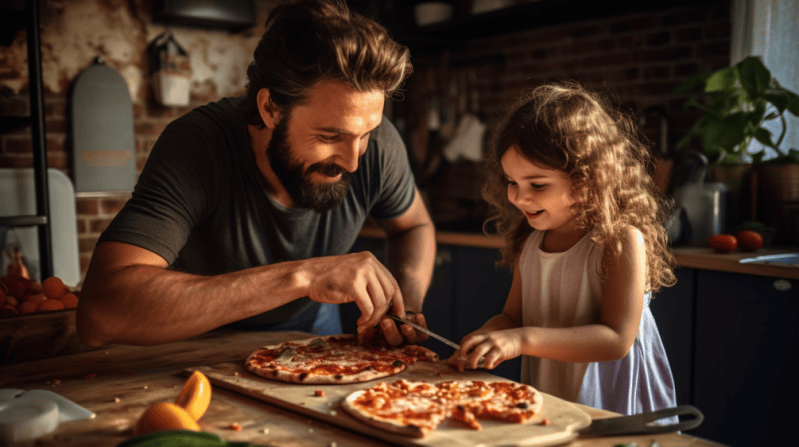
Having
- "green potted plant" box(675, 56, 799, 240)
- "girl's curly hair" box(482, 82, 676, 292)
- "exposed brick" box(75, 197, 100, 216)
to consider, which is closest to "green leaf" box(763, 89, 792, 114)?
"green potted plant" box(675, 56, 799, 240)

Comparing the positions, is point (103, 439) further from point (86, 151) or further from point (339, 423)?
point (86, 151)

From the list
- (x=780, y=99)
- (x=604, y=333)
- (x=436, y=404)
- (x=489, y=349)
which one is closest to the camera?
(x=436, y=404)

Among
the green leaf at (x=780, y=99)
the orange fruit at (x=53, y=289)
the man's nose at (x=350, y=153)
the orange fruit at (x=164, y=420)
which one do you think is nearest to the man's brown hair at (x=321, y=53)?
the man's nose at (x=350, y=153)

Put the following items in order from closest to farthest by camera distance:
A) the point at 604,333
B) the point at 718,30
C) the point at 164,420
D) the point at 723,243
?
the point at 164,420, the point at 604,333, the point at 723,243, the point at 718,30

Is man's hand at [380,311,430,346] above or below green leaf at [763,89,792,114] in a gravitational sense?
below

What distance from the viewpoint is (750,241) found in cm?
206

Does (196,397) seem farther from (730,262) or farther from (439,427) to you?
(730,262)

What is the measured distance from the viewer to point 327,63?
1284 mm

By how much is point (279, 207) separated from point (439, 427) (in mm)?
841

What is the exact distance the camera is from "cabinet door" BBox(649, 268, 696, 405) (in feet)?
6.66

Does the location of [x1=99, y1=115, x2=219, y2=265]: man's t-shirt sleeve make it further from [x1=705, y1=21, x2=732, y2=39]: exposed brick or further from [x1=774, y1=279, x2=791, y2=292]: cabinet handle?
[x1=705, y1=21, x2=732, y2=39]: exposed brick

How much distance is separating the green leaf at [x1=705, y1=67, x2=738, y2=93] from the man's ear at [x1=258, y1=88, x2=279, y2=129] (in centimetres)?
166

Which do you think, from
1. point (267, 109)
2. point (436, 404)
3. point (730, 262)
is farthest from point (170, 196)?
point (730, 262)

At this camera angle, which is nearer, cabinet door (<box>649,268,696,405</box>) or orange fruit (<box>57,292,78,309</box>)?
orange fruit (<box>57,292,78,309</box>)
